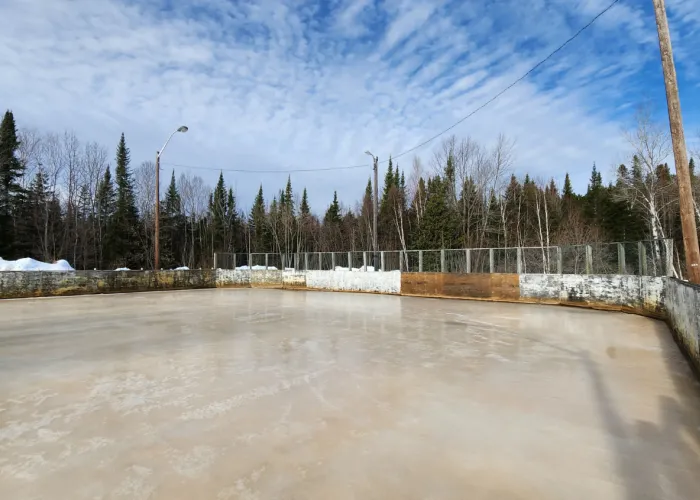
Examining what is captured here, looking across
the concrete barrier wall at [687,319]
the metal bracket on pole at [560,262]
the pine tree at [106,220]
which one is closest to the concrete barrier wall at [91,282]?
the metal bracket on pole at [560,262]

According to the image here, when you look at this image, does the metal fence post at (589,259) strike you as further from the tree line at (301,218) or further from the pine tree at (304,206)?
the pine tree at (304,206)

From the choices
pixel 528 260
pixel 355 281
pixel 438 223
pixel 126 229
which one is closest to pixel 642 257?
pixel 528 260

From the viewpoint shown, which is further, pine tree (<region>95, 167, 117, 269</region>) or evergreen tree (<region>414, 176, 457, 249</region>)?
pine tree (<region>95, 167, 117, 269</region>)

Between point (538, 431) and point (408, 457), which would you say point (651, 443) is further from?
point (408, 457)

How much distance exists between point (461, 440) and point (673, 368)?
4.72 m

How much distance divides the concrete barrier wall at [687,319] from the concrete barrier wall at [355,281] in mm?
13308

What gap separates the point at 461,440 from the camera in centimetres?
359

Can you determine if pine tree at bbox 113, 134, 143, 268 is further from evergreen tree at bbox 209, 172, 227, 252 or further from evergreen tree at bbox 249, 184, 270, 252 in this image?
evergreen tree at bbox 249, 184, 270, 252

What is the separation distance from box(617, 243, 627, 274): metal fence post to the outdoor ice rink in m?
5.93

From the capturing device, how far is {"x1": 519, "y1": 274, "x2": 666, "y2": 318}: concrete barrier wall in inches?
477

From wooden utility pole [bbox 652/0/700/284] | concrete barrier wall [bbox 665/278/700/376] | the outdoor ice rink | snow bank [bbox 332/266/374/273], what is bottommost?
the outdoor ice rink

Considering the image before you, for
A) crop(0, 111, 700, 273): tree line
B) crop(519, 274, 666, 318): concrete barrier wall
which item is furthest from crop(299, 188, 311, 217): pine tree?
crop(519, 274, 666, 318): concrete barrier wall

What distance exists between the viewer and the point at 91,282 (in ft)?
69.6

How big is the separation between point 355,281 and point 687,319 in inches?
676
